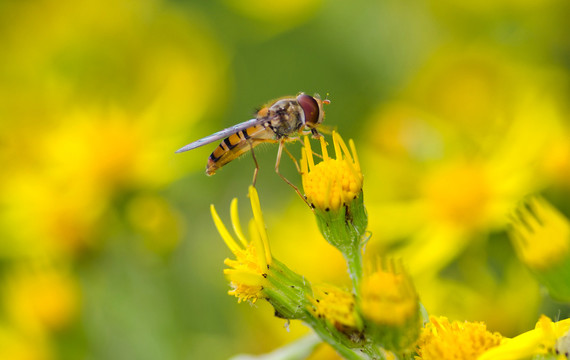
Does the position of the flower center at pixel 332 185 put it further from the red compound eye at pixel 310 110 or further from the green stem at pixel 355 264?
the red compound eye at pixel 310 110

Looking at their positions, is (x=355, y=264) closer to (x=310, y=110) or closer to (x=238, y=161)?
(x=310, y=110)

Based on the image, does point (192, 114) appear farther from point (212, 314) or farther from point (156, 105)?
point (212, 314)

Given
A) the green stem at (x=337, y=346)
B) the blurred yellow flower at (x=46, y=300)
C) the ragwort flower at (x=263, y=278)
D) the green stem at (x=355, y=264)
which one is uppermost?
the blurred yellow flower at (x=46, y=300)

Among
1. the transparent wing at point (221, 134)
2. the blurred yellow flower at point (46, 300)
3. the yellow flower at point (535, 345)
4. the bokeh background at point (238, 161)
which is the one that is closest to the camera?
the yellow flower at point (535, 345)

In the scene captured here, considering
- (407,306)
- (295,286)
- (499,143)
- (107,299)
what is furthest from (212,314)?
(407,306)

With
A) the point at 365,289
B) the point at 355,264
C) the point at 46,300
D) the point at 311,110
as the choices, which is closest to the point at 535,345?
the point at 365,289

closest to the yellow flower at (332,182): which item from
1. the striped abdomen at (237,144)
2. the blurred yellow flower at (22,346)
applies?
the striped abdomen at (237,144)
